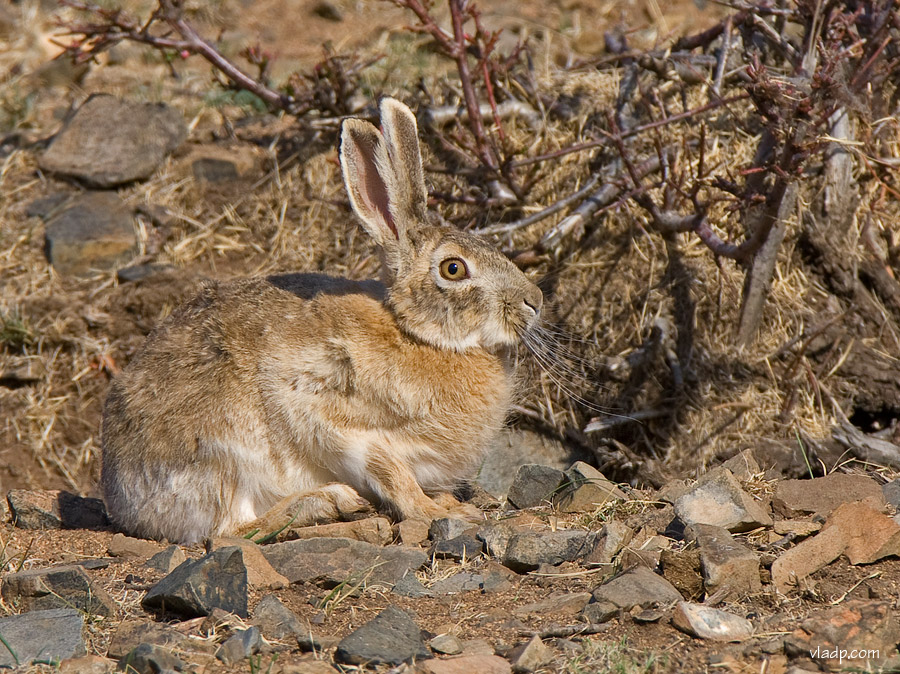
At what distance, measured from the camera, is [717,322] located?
5344mm

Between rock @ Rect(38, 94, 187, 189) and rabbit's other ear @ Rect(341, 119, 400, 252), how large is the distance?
3.33 m

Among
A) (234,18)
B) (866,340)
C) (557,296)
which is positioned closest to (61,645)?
(557,296)

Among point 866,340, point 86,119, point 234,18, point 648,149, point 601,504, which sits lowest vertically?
point 601,504

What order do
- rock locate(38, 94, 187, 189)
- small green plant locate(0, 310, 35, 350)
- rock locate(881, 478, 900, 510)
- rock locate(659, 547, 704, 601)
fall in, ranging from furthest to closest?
rock locate(38, 94, 187, 189)
small green plant locate(0, 310, 35, 350)
rock locate(881, 478, 900, 510)
rock locate(659, 547, 704, 601)

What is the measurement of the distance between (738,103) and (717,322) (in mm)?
1510

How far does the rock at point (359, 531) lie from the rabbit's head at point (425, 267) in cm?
84

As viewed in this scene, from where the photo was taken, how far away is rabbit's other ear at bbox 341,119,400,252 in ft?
13.8

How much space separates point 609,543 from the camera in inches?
147

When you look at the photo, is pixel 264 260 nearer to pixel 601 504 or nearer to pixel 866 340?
pixel 601 504

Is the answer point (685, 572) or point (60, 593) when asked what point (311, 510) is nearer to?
point (60, 593)

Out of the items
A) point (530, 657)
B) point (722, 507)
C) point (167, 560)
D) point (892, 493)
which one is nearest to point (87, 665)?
point (167, 560)

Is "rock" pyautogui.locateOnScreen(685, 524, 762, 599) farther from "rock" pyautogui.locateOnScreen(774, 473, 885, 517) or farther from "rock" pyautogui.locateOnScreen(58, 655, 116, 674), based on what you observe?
"rock" pyautogui.locateOnScreen(58, 655, 116, 674)

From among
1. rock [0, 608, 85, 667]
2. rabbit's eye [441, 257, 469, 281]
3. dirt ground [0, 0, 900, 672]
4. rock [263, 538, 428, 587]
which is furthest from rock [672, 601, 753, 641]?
rock [0, 608, 85, 667]

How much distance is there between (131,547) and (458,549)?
1522mm
